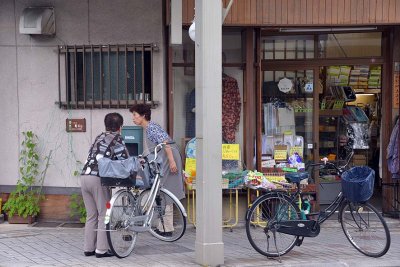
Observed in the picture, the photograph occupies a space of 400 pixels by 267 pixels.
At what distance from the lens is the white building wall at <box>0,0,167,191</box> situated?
9289 millimetres

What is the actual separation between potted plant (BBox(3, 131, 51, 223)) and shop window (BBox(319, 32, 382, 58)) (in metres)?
4.80

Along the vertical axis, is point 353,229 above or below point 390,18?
below

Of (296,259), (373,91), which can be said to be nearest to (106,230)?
(296,259)

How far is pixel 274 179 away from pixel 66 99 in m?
3.36

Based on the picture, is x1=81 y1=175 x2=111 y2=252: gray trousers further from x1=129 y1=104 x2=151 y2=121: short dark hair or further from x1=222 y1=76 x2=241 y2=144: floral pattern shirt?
x1=222 y1=76 x2=241 y2=144: floral pattern shirt

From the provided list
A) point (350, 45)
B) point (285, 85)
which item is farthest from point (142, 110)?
point (350, 45)

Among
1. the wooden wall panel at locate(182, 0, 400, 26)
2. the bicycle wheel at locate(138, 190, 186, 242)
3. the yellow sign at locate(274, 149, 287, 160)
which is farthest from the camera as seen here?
the yellow sign at locate(274, 149, 287, 160)

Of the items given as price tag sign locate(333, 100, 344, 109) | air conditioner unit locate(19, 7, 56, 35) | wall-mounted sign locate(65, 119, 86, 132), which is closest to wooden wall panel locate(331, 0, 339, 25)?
price tag sign locate(333, 100, 344, 109)

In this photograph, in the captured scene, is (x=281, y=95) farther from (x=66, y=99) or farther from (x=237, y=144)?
(x=66, y=99)

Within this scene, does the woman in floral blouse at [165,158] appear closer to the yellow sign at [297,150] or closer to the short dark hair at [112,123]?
the short dark hair at [112,123]

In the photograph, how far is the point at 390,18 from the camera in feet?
28.8

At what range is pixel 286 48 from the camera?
33.2 ft

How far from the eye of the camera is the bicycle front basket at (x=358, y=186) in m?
7.17

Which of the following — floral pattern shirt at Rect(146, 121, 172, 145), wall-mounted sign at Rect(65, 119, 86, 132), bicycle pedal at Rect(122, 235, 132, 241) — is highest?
wall-mounted sign at Rect(65, 119, 86, 132)
